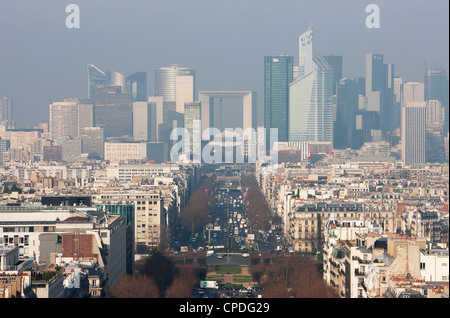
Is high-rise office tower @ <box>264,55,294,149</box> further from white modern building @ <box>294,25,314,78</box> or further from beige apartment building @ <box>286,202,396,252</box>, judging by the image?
beige apartment building @ <box>286,202,396,252</box>

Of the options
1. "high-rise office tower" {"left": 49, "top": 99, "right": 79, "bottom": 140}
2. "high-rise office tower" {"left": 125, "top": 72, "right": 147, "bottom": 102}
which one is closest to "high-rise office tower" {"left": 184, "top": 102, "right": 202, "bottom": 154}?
"high-rise office tower" {"left": 49, "top": 99, "right": 79, "bottom": 140}

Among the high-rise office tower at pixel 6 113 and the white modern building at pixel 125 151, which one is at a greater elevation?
the high-rise office tower at pixel 6 113

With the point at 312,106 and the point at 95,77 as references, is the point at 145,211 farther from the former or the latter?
the point at 95,77

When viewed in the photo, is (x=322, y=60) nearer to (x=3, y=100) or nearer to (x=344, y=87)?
(x=344, y=87)

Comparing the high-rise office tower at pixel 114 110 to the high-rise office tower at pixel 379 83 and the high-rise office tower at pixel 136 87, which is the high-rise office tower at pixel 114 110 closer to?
the high-rise office tower at pixel 136 87

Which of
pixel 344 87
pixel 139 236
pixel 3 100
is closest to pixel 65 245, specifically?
pixel 139 236

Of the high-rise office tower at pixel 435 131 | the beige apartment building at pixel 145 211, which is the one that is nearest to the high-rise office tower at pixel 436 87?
the high-rise office tower at pixel 435 131
